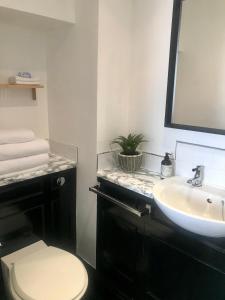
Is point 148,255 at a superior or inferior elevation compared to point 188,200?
inferior

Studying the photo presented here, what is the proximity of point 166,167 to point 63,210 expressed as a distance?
2.73ft

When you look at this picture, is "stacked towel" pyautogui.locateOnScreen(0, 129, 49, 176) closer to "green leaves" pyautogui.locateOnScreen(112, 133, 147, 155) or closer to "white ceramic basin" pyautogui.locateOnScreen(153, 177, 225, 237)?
"green leaves" pyautogui.locateOnScreen(112, 133, 147, 155)

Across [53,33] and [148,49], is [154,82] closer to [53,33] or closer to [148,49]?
[148,49]

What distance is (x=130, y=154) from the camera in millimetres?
1636

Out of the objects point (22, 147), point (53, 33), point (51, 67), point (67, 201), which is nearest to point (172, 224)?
point (67, 201)

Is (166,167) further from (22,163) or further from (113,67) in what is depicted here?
(22,163)

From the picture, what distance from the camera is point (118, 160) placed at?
5.49ft

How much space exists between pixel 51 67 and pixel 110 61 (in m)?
0.55

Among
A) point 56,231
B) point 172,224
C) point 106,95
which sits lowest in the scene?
point 56,231

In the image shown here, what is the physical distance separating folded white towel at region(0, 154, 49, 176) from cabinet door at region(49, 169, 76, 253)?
0.45 feet

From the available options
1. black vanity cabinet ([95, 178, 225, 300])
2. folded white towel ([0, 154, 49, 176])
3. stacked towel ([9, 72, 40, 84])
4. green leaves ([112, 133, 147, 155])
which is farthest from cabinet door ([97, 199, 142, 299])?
stacked towel ([9, 72, 40, 84])

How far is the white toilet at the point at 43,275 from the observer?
47.1 inches

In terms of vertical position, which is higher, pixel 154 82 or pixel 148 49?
pixel 148 49

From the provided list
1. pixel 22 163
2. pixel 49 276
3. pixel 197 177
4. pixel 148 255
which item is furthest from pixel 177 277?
pixel 22 163
